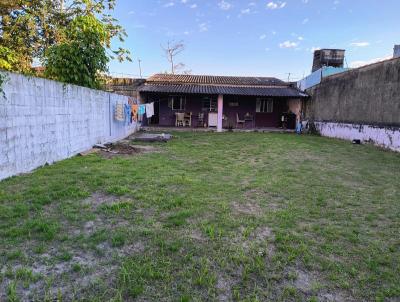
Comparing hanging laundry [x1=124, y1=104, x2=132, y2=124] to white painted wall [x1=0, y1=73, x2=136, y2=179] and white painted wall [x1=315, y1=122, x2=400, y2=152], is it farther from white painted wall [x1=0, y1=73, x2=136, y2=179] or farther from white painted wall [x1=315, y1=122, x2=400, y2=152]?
white painted wall [x1=315, y1=122, x2=400, y2=152]

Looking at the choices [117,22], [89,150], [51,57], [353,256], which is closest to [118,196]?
[353,256]

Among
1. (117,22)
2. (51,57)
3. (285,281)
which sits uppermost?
(117,22)

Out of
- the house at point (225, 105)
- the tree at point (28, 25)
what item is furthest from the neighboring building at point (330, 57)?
the tree at point (28, 25)

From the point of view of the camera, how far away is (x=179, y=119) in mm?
19969

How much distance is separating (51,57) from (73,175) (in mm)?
5351

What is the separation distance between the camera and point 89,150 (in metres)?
9.00

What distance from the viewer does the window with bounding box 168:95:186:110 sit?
2023 centimetres

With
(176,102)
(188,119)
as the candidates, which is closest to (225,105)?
(188,119)

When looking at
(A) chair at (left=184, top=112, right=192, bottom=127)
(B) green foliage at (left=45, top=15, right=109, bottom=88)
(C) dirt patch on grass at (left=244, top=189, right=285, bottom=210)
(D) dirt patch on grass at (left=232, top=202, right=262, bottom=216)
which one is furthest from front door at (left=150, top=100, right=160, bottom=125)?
(D) dirt patch on grass at (left=232, top=202, right=262, bottom=216)

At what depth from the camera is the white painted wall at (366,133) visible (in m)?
10.7

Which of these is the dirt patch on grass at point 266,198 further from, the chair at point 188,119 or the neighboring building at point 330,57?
the neighboring building at point 330,57

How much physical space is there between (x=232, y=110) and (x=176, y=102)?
12.5 ft

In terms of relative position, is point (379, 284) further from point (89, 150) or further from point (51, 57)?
point (51, 57)

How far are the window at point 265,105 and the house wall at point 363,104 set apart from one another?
140 inches
